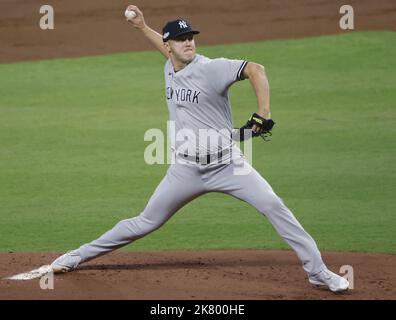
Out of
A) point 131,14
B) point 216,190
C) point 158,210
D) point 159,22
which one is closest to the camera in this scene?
point 216,190

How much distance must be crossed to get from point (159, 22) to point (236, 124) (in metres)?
4.59

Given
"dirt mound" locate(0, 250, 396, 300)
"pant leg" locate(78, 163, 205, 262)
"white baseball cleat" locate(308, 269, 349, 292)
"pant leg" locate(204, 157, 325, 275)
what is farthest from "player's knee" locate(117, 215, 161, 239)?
"white baseball cleat" locate(308, 269, 349, 292)

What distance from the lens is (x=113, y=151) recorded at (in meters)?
11.7

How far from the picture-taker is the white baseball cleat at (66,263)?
277 inches

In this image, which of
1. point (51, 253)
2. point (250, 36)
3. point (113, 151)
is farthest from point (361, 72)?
point (51, 253)

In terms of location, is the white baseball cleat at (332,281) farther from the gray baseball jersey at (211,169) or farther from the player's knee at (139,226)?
the player's knee at (139,226)

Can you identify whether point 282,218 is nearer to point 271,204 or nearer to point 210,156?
point 271,204

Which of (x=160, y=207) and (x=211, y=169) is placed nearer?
(x=211, y=169)

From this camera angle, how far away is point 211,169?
262 inches

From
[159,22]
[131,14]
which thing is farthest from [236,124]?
[131,14]

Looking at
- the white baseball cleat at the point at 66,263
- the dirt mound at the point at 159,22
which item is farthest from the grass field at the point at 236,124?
the white baseball cleat at the point at 66,263

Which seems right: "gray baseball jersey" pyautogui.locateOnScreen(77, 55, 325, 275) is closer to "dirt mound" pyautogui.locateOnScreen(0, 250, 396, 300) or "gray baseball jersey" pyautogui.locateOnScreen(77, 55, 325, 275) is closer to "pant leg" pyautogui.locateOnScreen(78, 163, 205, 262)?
"pant leg" pyautogui.locateOnScreen(78, 163, 205, 262)

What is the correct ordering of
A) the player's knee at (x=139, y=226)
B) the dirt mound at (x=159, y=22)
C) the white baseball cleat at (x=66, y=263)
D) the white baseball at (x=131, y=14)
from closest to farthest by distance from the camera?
Result: the player's knee at (x=139, y=226), the white baseball cleat at (x=66, y=263), the white baseball at (x=131, y=14), the dirt mound at (x=159, y=22)

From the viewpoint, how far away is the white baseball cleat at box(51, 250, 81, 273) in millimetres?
7035
